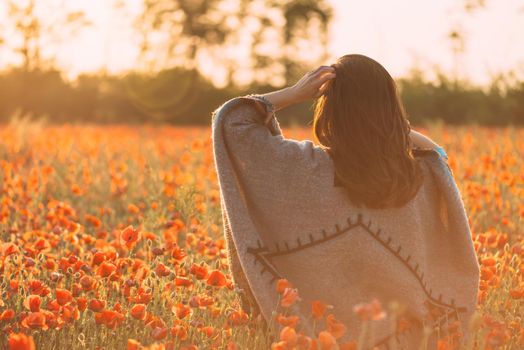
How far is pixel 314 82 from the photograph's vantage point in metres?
2.86

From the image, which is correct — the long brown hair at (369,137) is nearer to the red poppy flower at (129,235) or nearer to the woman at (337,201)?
the woman at (337,201)

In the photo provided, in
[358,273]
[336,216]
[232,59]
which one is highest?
[232,59]

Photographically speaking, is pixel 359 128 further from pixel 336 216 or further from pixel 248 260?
pixel 248 260

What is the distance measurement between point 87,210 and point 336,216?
3.38 m

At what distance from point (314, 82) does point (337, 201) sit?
0.44m

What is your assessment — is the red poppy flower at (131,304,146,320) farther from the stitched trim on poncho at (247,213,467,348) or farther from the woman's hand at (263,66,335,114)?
the woman's hand at (263,66,335,114)

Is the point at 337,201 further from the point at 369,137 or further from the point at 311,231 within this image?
the point at 369,137

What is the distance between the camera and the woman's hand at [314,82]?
9.36ft

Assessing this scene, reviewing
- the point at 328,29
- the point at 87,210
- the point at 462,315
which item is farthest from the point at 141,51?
the point at 462,315

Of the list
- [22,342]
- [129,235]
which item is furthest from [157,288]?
[22,342]

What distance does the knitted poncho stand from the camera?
2795mm

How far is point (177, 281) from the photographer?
8.71ft

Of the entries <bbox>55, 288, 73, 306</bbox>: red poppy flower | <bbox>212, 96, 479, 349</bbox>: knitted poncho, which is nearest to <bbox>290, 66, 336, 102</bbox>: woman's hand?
<bbox>212, 96, 479, 349</bbox>: knitted poncho

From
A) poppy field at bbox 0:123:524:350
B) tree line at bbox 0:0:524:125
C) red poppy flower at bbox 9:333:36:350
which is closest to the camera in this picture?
red poppy flower at bbox 9:333:36:350
